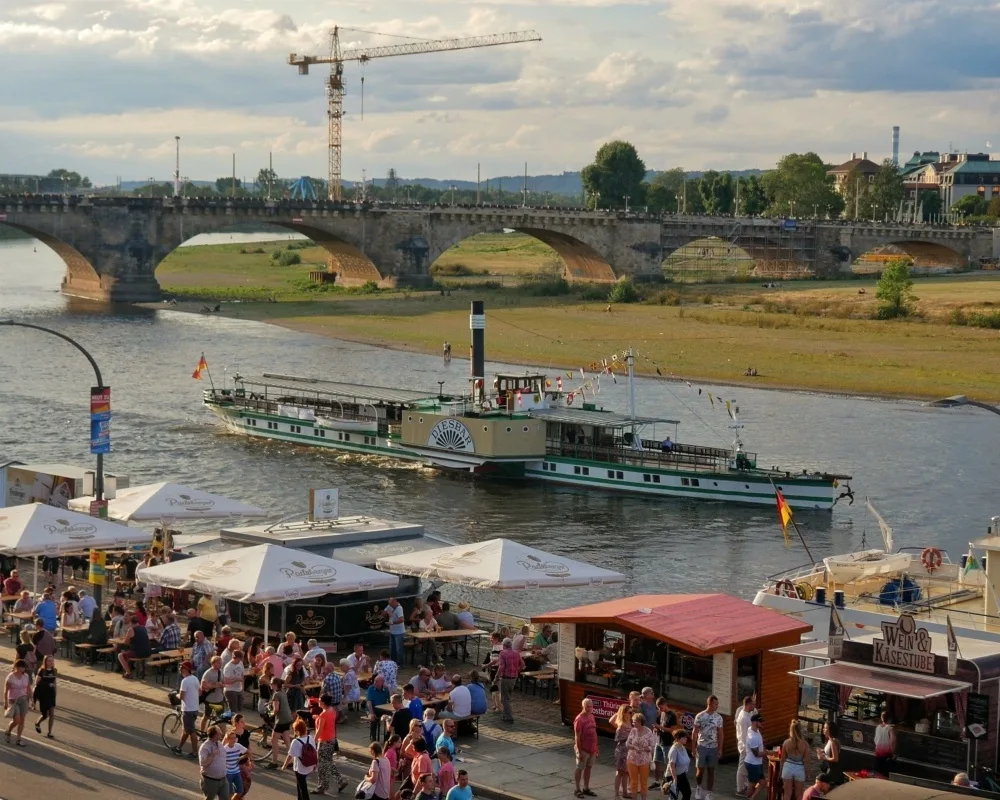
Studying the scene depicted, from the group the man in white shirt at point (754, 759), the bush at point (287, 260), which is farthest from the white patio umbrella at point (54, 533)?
the bush at point (287, 260)

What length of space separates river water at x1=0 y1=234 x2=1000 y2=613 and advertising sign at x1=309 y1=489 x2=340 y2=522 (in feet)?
19.0

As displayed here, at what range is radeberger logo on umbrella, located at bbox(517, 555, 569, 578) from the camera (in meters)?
30.3

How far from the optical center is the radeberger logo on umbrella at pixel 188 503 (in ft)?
124

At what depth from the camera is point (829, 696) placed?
23641mm

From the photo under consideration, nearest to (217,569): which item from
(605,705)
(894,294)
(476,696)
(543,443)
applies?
(476,696)

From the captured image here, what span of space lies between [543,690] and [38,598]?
11.6 m

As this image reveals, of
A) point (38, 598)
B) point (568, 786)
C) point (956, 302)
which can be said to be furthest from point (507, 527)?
point (956, 302)

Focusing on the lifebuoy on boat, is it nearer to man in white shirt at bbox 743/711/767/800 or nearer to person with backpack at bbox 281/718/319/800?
man in white shirt at bbox 743/711/767/800

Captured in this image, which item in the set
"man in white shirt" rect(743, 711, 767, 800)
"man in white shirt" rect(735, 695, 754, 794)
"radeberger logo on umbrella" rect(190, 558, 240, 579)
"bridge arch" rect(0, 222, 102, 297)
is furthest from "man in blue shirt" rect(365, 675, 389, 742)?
"bridge arch" rect(0, 222, 102, 297)

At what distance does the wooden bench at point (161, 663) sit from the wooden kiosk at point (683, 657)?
6696 mm

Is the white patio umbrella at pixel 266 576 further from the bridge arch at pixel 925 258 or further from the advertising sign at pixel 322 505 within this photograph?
the bridge arch at pixel 925 258

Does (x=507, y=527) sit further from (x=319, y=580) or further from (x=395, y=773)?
(x=395, y=773)

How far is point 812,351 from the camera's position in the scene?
92.6 m

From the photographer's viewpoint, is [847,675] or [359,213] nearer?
[847,675]
